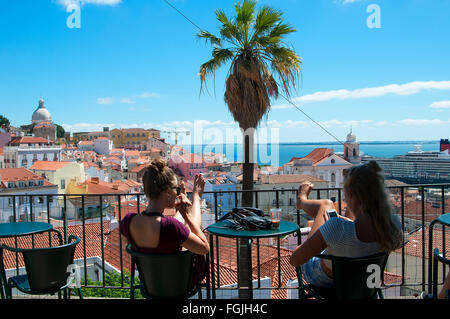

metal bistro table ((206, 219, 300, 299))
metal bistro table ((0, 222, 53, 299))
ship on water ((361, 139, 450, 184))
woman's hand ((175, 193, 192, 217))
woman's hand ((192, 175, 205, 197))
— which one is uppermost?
woman's hand ((192, 175, 205, 197))

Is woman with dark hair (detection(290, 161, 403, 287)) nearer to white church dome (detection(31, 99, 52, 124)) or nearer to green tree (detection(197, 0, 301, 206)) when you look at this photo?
green tree (detection(197, 0, 301, 206))

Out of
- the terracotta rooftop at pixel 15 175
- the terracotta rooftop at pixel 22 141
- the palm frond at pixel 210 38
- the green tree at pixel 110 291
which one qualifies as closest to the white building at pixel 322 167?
the terracotta rooftop at pixel 15 175

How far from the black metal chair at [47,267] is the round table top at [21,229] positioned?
0.35 m

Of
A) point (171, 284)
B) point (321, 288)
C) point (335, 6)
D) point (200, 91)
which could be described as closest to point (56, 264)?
point (171, 284)

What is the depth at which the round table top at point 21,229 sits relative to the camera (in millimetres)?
2678

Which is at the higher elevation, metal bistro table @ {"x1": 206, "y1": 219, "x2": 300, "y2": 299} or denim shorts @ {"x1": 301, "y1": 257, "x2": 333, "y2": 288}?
metal bistro table @ {"x1": 206, "y1": 219, "x2": 300, "y2": 299}

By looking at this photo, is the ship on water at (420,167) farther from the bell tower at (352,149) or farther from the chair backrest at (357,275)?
the chair backrest at (357,275)

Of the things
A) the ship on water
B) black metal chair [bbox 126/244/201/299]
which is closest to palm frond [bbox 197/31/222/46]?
black metal chair [bbox 126/244/201/299]

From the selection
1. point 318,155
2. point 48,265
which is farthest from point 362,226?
point 318,155

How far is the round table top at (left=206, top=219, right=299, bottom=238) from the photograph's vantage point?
238 cm

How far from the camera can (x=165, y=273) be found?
209 centimetres

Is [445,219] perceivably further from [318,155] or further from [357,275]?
[318,155]

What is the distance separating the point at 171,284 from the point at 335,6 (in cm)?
987

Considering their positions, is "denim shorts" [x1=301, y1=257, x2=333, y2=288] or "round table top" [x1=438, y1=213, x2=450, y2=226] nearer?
"denim shorts" [x1=301, y1=257, x2=333, y2=288]
